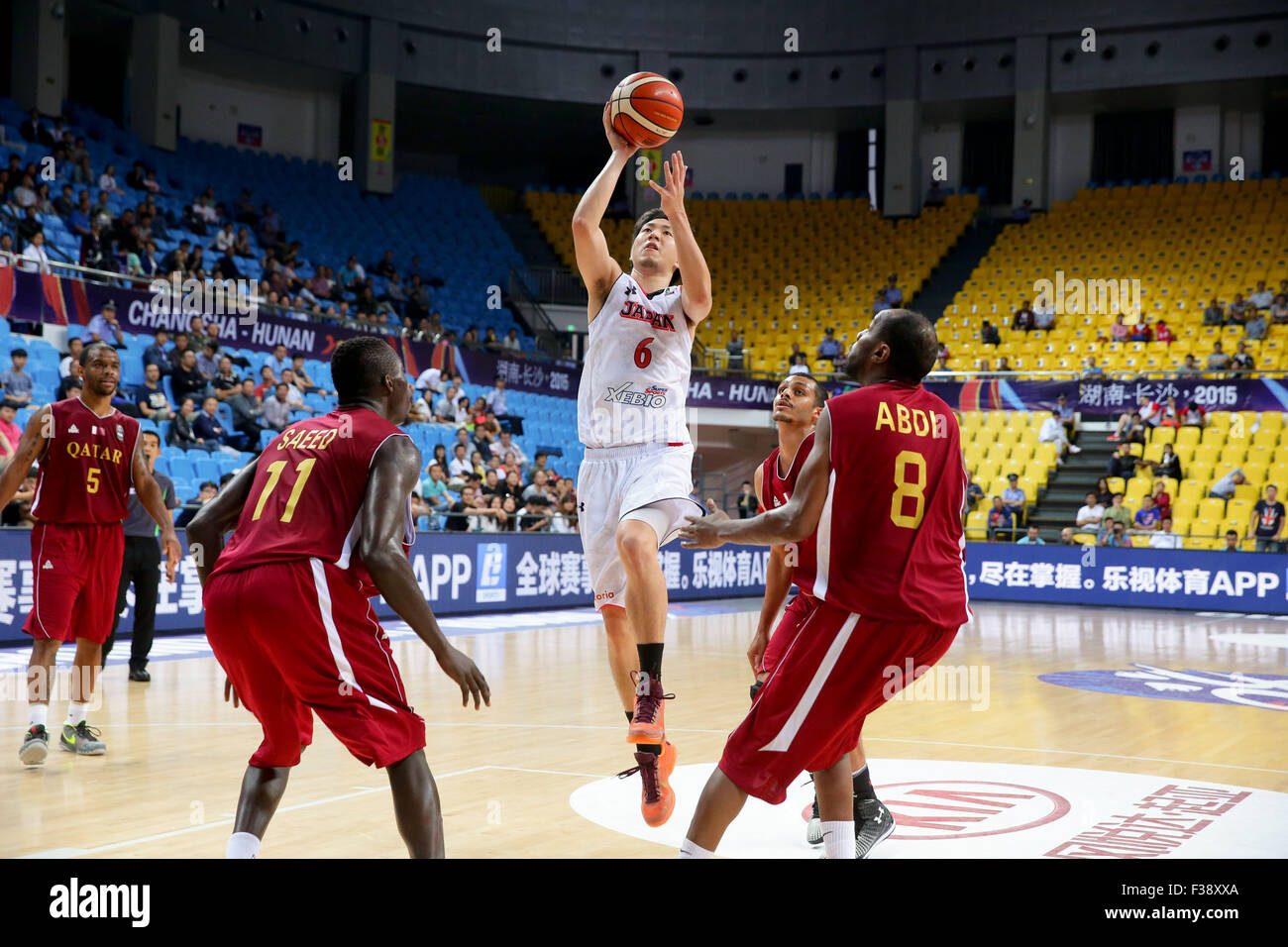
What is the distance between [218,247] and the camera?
19.0m

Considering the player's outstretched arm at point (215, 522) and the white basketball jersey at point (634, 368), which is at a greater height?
the white basketball jersey at point (634, 368)

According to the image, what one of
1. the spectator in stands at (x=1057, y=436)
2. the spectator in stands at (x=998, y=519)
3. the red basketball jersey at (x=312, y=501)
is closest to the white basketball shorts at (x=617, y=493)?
the red basketball jersey at (x=312, y=501)

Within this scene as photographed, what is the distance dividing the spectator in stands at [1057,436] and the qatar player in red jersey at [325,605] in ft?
61.7

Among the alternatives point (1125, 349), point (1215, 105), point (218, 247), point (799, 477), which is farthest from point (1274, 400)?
point (799, 477)

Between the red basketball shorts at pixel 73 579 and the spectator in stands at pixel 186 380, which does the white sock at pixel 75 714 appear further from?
the spectator in stands at pixel 186 380

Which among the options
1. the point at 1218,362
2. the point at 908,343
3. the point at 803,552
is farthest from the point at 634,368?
the point at 1218,362

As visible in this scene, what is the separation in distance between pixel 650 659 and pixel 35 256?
39.5 ft

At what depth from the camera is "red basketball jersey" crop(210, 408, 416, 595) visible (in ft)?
10.8

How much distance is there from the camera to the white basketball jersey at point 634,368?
512 cm

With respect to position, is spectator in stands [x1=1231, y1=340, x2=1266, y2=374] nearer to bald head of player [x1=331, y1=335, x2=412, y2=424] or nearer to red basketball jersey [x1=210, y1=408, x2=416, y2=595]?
bald head of player [x1=331, y1=335, x2=412, y2=424]

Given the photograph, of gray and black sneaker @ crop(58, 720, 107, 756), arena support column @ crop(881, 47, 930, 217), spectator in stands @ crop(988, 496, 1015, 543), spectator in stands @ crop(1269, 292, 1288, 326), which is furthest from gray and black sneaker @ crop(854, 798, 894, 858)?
arena support column @ crop(881, 47, 930, 217)
